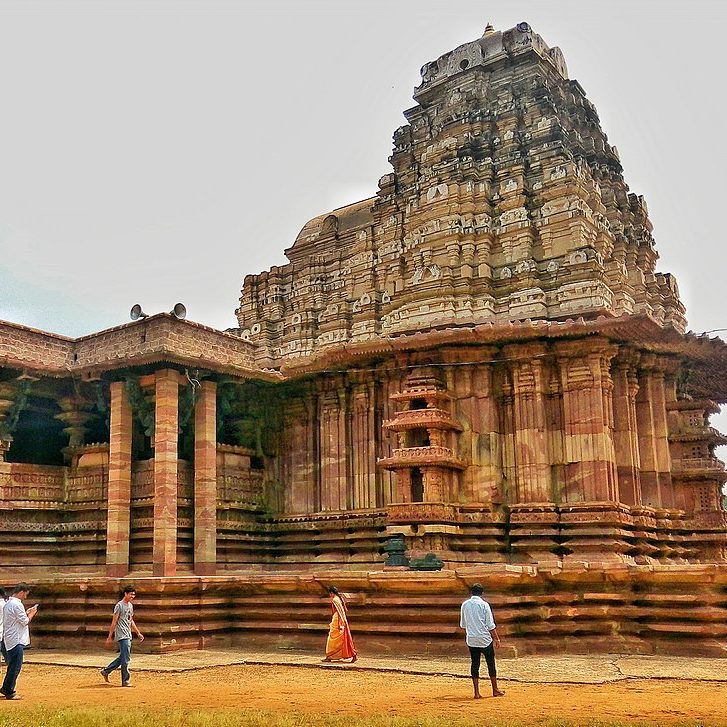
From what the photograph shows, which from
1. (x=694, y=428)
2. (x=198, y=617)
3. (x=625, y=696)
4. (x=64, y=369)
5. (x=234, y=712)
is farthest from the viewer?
(x=694, y=428)

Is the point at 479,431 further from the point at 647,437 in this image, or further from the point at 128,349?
the point at 128,349

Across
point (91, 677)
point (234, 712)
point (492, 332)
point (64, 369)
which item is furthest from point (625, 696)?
point (64, 369)

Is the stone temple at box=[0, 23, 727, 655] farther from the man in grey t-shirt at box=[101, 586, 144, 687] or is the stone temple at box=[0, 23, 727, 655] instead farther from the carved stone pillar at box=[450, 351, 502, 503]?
the man in grey t-shirt at box=[101, 586, 144, 687]

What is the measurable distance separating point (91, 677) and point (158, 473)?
626 centimetres

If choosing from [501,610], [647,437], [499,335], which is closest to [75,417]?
[499,335]

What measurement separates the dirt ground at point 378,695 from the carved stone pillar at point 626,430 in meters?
8.57

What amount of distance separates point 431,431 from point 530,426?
2162 millimetres

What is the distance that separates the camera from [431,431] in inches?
752

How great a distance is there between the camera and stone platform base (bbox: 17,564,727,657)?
14156 mm

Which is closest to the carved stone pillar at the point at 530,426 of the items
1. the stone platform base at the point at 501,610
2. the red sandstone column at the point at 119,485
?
the stone platform base at the point at 501,610

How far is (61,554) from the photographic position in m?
20.4

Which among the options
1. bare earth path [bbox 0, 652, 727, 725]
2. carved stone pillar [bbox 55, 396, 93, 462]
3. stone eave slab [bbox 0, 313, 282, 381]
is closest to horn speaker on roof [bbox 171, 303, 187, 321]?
stone eave slab [bbox 0, 313, 282, 381]

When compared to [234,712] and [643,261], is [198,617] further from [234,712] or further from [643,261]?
[643,261]

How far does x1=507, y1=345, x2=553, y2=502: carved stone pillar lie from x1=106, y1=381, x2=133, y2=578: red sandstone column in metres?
8.52
